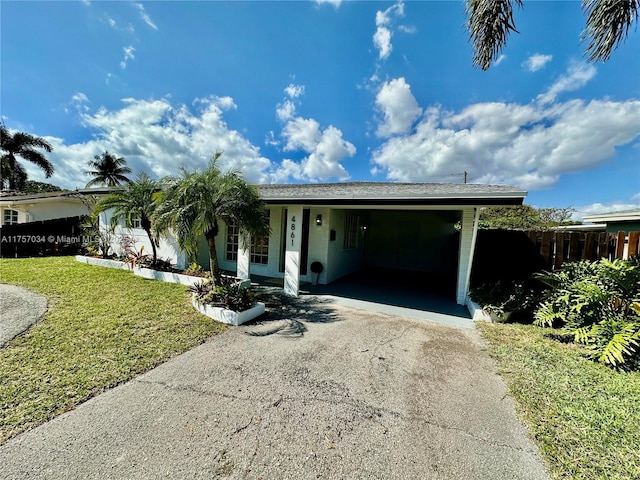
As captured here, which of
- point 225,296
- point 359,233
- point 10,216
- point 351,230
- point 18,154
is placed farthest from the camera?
point 18,154

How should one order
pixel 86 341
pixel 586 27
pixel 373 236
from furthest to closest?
pixel 373 236 → pixel 586 27 → pixel 86 341

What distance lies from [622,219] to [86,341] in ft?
48.0

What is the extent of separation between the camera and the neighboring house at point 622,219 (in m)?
8.20

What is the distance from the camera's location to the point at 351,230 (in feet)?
36.7

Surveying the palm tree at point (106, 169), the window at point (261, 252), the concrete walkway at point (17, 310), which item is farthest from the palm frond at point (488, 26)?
the palm tree at point (106, 169)

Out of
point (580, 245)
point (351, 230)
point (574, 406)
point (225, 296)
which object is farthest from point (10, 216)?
point (580, 245)

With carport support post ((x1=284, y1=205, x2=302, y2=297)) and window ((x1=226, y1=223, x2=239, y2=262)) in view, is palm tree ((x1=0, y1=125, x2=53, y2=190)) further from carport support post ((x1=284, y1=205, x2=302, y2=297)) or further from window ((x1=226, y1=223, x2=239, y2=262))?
carport support post ((x1=284, y1=205, x2=302, y2=297))

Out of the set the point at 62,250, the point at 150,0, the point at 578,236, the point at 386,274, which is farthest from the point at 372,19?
the point at 62,250

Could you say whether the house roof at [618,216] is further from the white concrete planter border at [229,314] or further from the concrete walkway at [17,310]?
the concrete walkway at [17,310]

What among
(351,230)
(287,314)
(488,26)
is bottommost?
(287,314)

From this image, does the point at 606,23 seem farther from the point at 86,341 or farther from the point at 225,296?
the point at 86,341

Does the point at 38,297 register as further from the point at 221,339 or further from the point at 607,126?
the point at 607,126

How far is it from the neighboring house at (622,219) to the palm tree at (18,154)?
36.2 metres

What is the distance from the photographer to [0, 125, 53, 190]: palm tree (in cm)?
2092
